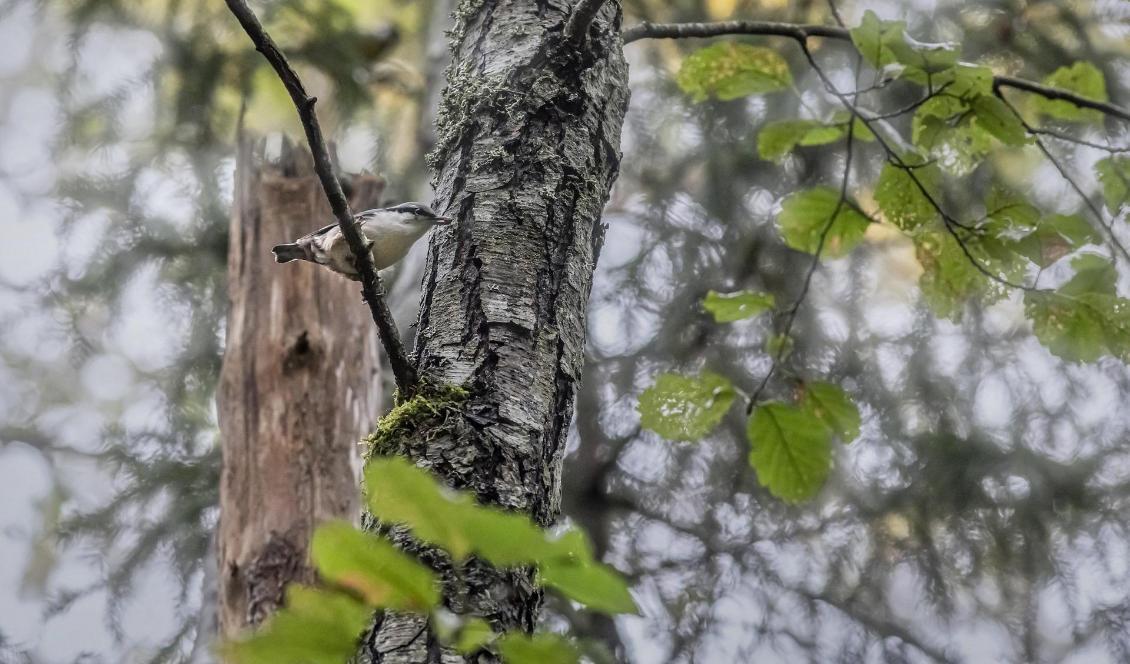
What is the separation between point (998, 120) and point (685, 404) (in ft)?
2.12

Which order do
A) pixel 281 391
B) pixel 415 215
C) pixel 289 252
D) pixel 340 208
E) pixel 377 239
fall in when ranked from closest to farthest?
pixel 340 208
pixel 415 215
pixel 377 239
pixel 289 252
pixel 281 391

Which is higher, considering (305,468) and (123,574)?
(305,468)

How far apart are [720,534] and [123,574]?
2080mm

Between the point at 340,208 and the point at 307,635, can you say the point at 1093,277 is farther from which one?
the point at 307,635

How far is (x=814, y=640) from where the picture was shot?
3.22m

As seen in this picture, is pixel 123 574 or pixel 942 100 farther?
pixel 123 574

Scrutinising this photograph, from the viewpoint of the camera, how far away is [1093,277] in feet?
4.88

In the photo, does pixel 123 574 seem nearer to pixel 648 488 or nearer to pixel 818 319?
pixel 648 488

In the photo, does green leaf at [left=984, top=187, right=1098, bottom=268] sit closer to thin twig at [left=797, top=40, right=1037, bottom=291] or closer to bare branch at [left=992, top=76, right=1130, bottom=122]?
thin twig at [left=797, top=40, right=1037, bottom=291]

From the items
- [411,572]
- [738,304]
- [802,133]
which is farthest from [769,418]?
[411,572]

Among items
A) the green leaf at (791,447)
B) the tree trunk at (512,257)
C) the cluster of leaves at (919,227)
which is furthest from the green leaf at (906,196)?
the tree trunk at (512,257)

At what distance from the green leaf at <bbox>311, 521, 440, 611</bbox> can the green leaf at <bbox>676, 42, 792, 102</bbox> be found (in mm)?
1253

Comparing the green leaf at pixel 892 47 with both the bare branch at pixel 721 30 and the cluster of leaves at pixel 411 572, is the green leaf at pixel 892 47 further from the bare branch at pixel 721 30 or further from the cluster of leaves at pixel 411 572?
the cluster of leaves at pixel 411 572

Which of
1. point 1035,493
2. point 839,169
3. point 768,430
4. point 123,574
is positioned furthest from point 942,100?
point 123,574
